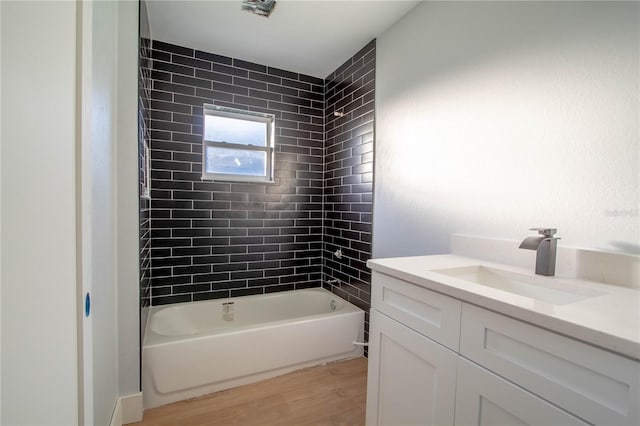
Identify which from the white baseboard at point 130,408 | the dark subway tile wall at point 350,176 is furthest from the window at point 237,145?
the white baseboard at point 130,408

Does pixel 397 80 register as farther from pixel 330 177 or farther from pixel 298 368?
pixel 298 368

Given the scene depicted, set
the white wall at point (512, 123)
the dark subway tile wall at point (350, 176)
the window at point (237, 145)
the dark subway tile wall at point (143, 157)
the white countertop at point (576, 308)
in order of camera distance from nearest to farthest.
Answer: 1. the white countertop at point (576, 308)
2. the white wall at point (512, 123)
3. the dark subway tile wall at point (143, 157)
4. the dark subway tile wall at point (350, 176)
5. the window at point (237, 145)

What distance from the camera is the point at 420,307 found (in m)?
1.01

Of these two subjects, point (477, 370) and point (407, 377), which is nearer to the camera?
point (477, 370)

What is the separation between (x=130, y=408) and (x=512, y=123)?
2.59m

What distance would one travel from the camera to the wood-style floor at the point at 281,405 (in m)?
1.59

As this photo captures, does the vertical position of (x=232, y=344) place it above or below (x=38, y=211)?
below

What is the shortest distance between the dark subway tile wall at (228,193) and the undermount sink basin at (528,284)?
1895 millimetres

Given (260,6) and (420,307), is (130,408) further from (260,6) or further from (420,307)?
(260,6)

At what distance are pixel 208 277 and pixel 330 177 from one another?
5.12 feet

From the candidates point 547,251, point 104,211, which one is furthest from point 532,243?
point 104,211

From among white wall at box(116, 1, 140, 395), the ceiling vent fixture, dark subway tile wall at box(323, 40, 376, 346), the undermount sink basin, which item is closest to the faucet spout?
the undermount sink basin

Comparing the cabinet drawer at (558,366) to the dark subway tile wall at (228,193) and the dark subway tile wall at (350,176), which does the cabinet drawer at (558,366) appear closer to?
the dark subway tile wall at (350,176)

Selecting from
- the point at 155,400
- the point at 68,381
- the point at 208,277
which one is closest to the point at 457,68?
the point at 68,381
